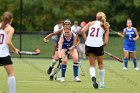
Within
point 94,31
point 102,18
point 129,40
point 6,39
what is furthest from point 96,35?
point 129,40

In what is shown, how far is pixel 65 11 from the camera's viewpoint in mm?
36312

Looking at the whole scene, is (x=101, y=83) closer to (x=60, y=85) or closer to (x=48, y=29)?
(x=60, y=85)

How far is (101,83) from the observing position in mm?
15148

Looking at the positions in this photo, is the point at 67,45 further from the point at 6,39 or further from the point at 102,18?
the point at 6,39

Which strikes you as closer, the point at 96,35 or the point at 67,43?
the point at 96,35

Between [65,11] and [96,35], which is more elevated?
[96,35]

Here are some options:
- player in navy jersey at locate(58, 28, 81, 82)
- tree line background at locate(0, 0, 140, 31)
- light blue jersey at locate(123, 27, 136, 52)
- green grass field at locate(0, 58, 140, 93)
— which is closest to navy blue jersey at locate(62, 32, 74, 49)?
player in navy jersey at locate(58, 28, 81, 82)

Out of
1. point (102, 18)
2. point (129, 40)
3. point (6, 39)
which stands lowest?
point (129, 40)

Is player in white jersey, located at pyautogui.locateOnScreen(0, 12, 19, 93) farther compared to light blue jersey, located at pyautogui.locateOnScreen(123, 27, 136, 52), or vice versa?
light blue jersey, located at pyautogui.locateOnScreen(123, 27, 136, 52)

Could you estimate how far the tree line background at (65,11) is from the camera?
109 ft

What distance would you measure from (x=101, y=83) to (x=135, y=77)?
13.3 feet

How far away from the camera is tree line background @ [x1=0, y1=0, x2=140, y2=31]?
1308 inches

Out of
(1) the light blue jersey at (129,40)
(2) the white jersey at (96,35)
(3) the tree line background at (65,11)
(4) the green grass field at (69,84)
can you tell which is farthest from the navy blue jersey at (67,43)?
(3) the tree line background at (65,11)

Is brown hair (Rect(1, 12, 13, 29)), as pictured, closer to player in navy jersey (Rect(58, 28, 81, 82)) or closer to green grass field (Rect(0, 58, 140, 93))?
green grass field (Rect(0, 58, 140, 93))
